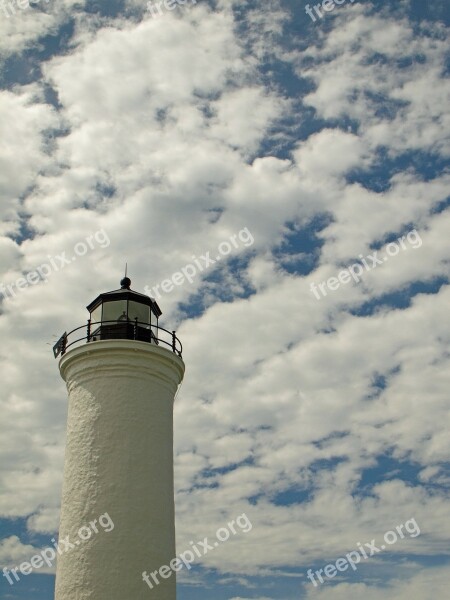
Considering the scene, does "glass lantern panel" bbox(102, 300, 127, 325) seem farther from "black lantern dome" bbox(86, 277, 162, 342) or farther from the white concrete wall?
the white concrete wall

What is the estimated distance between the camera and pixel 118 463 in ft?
54.3

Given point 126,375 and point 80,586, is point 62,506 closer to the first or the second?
point 80,586

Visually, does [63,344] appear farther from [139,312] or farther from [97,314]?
[139,312]

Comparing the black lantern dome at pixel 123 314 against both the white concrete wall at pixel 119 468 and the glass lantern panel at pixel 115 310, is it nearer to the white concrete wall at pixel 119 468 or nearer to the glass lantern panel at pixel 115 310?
the glass lantern panel at pixel 115 310

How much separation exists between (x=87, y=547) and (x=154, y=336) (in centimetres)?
594

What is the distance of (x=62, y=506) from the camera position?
671 inches

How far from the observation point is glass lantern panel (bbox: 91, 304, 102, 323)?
19109 millimetres

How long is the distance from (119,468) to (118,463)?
130 mm

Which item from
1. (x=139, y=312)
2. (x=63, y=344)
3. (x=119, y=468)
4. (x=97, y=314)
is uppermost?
(x=97, y=314)

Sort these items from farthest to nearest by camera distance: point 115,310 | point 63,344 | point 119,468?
point 115,310, point 63,344, point 119,468

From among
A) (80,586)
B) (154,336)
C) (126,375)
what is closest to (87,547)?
(80,586)

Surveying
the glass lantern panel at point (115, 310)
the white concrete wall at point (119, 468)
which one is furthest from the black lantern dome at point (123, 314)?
the white concrete wall at point (119, 468)

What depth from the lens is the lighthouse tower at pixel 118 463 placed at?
1582cm

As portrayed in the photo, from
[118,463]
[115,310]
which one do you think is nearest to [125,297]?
[115,310]
